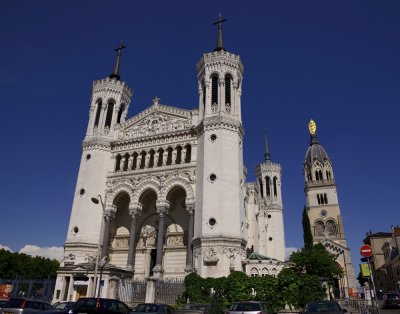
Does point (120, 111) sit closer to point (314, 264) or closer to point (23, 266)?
point (314, 264)

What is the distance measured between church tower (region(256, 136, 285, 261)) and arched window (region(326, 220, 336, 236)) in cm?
2558

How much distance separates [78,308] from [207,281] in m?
13.6

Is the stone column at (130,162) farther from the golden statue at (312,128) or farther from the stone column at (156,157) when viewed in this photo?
the golden statue at (312,128)

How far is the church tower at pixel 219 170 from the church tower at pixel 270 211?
2498cm

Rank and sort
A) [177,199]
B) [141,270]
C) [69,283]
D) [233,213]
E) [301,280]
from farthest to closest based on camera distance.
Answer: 1. [177,199]
2. [141,270]
3. [233,213]
4. [69,283]
5. [301,280]

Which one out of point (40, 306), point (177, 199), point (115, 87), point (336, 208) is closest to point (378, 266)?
point (336, 208)

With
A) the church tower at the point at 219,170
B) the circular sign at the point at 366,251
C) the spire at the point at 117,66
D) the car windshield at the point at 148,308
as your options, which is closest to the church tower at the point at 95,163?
the spire at the point at 117,66

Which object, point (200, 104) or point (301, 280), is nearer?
point (301, 280)

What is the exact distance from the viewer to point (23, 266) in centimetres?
6362

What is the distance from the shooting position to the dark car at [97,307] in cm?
1484

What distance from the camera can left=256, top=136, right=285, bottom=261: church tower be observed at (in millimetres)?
58812

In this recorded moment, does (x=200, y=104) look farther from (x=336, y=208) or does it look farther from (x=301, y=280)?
(x=336, y=208)

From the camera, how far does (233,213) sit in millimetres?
32688

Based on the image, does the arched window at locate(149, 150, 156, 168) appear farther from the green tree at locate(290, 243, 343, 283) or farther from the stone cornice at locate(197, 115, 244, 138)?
the green tree at locate(290, 243, 343, 283)
